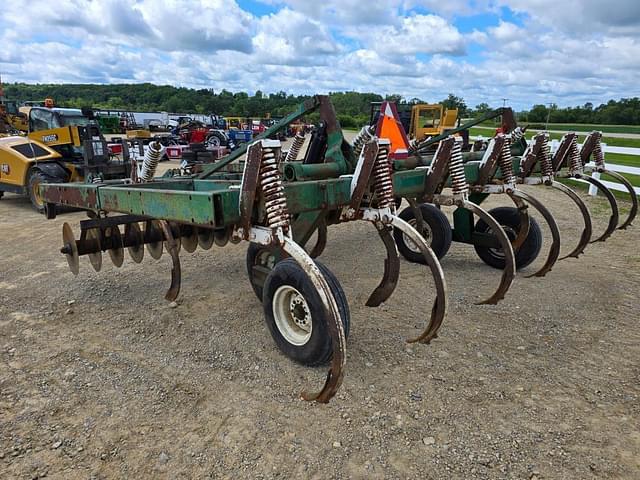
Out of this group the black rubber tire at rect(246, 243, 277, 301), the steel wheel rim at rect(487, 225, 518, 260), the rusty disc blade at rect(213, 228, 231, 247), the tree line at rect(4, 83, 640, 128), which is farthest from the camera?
the tree line at rect(4, 83, 640, 128)

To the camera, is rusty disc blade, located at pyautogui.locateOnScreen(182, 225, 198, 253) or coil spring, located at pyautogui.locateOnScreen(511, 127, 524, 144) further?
Result: coil spring, located at pyautogui.locateOnScreen(511, 127, 524, 144)

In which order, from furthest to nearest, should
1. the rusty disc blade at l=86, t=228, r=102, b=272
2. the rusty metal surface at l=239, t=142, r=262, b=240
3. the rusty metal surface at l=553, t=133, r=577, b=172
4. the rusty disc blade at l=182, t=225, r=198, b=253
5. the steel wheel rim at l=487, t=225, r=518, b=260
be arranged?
the rusty metal surface at l=553, t=133, r=577, b=172, the steel wheel rim at l=487, t=225, r=518, b=260, the rusty disc blade at l=182, t=225, r=198, b=253, the rusty disc blade at l=86, t=228, r=102, b=272, the rusty metal surface at l=239, t=142, r=262, b=240

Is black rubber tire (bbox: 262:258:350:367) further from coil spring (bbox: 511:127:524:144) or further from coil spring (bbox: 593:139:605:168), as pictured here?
coil spring (bbox: 593:139:605:168)

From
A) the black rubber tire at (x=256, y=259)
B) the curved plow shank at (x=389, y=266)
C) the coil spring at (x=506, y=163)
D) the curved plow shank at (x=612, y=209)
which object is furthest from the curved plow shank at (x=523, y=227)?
the black rubber tire at (x=256, y=259)

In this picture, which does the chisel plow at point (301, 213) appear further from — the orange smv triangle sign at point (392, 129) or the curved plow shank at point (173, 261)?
the orange smv triangle sign at point (392, 129)

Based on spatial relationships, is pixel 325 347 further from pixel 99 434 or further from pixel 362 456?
pixel 99 434

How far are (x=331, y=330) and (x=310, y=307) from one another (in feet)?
0.87

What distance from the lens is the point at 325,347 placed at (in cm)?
274

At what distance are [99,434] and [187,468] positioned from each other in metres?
0.54

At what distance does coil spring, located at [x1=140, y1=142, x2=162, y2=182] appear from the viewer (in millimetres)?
4629

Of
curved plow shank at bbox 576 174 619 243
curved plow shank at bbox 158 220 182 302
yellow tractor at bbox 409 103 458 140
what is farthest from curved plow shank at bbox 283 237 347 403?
yellow tractor at bbox 409 103 458 140

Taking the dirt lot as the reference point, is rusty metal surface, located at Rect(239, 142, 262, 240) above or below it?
above

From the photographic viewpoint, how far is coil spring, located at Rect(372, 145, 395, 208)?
301 cm

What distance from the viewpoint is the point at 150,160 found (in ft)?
15.4
